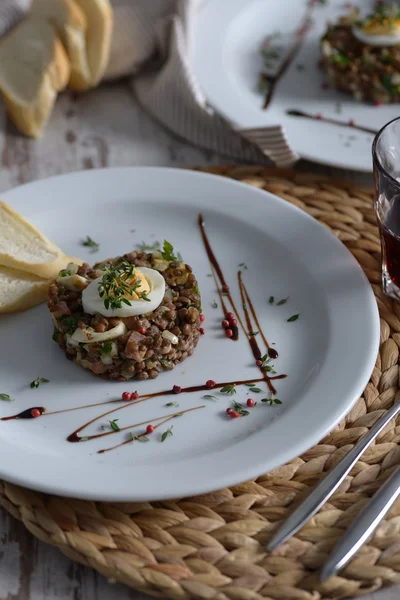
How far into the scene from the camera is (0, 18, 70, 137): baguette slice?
4863 millimetres

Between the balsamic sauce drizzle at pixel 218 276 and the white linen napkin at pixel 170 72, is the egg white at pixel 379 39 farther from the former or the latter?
the balsamic sauce drizzle at pixel 218 276

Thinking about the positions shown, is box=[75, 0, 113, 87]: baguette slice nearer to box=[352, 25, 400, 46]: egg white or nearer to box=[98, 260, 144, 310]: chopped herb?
box=[352, 25, 400, 46]: egg white

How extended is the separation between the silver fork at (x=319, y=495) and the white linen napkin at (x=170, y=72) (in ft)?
6.71

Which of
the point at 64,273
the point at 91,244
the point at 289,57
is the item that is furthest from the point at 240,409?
the point at 289,57

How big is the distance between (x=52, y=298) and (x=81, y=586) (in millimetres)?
1200

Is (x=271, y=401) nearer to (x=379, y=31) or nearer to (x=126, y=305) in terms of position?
(x=126, y=305)

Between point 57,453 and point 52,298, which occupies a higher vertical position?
point 52,298

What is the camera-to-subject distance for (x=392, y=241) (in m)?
3.46

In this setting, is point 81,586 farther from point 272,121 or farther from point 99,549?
point 272,121

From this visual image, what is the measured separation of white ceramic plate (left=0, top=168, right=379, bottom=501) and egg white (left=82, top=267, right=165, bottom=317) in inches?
11.4

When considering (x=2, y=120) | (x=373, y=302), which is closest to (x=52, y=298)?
(x=373, y=302)

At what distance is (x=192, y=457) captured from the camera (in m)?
2.82

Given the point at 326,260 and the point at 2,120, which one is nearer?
the point at 326,260

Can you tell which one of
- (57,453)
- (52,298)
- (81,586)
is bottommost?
(81,586)
